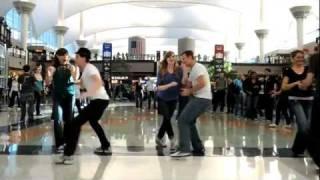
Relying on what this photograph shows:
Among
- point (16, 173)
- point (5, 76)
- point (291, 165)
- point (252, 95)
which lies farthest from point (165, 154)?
point (5, 76)

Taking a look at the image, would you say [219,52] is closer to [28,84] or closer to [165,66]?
[28,84]

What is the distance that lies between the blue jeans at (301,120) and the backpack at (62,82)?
10.1 feet

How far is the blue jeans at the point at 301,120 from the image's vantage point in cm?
627

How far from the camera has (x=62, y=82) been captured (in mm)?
6590

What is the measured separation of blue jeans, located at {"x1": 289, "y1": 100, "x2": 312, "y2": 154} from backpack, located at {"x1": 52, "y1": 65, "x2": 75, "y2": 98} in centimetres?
308

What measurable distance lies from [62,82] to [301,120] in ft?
10.7

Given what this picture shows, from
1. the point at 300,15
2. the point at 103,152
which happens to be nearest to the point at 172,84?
the point at 103,152

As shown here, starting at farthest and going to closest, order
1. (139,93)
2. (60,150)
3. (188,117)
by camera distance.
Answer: (139,93) → (60,150) → (188,117)

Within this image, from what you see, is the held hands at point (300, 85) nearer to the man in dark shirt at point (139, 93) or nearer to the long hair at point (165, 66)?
the long hair at point (165, 66)

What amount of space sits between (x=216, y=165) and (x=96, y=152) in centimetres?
184

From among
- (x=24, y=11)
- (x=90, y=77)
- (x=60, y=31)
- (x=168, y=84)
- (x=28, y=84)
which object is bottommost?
Result: (x=28, y=84)

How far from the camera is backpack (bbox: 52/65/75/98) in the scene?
659 centimetres

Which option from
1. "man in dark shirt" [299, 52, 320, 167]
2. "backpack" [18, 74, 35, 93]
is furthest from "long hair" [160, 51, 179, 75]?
"backpack" [18, 74, 35, 93]

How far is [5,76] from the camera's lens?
772 inches
